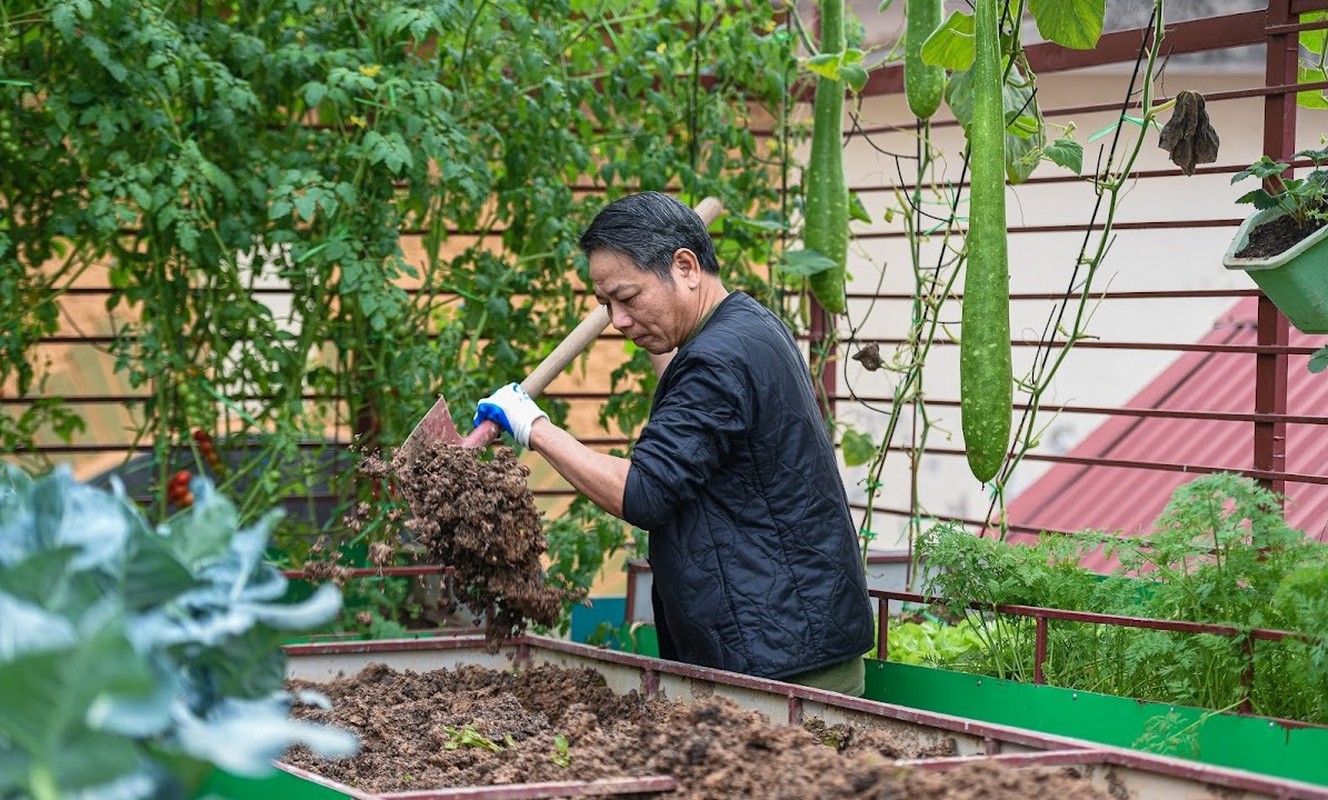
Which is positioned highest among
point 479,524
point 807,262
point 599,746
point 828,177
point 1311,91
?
point 1311,91

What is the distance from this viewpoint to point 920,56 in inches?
146

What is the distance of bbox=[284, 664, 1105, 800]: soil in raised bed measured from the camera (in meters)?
1.66

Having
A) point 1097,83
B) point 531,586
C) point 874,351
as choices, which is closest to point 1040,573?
point 531,586

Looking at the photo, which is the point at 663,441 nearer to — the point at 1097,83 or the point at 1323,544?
the point at 1323,544

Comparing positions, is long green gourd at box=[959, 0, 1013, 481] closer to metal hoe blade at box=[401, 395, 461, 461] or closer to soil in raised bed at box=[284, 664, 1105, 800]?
soil in raised bed at box=[284, 664, 1105, 800]

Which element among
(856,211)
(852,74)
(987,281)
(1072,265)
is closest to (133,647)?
(987,281)

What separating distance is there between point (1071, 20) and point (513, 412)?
5.57 feet

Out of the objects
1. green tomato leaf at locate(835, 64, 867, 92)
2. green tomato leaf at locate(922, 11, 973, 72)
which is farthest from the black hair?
green tomato leaf at locate(835, 64, 867, 92)

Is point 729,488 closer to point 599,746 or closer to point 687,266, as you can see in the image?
point 687,266

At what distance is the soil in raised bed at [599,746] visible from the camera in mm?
1662

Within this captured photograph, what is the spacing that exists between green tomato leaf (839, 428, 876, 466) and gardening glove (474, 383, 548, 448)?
Result: 216 centimetres

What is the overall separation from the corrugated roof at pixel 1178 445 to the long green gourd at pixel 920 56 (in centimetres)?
357

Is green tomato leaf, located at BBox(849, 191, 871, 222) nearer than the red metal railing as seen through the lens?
No

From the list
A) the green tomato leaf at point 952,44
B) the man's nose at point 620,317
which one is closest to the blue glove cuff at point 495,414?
the man's nose at point 620,317
